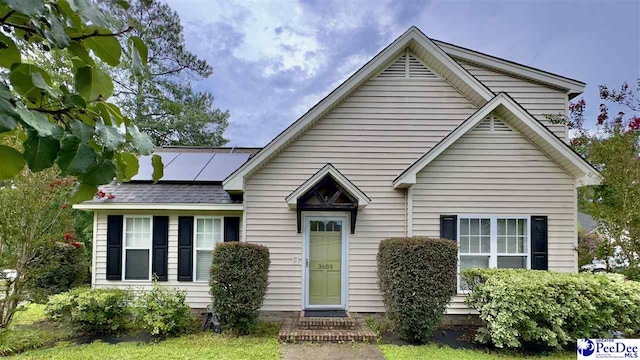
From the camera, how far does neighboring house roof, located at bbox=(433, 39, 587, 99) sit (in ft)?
28.4

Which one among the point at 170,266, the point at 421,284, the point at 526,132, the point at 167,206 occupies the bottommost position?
the point at 170,266

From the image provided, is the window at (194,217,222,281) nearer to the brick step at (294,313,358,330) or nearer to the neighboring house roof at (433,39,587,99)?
the brick step at (294,313,358,330)

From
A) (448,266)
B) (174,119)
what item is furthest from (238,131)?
(448,266)

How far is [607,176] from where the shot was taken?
7.57 m

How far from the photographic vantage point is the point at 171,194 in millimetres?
8648

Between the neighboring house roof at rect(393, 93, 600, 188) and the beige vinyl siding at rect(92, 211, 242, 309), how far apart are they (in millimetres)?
4670

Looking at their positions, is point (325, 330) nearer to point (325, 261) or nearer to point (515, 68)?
point (325, 261)

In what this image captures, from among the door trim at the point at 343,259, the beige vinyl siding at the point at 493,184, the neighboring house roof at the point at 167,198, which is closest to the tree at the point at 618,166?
the beige vinyl siding at the point at 493,184

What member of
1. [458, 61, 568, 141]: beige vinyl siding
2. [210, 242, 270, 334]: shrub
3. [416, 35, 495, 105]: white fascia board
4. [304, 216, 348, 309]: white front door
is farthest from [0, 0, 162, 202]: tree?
[458, 61, 568, 141]: beige vinyl siding

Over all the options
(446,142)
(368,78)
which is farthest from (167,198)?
(446,142)

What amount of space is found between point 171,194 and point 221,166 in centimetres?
192

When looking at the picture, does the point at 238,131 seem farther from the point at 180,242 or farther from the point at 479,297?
the point at 479,297

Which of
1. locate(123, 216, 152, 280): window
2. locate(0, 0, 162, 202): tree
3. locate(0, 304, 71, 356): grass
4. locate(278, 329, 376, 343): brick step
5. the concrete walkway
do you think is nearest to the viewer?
locate(0, 0, 162, 202): tree

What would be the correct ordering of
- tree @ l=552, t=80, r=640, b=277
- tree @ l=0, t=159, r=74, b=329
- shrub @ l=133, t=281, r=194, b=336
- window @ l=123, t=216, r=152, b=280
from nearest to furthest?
tree @ l=0, t=159, r=74, b=329 < shrub @ l=133, t=281, r=194, b=336 < tree @ l=552, t=80, r=640, b=277 < window @ l=123, t=216, r=152, b=280
